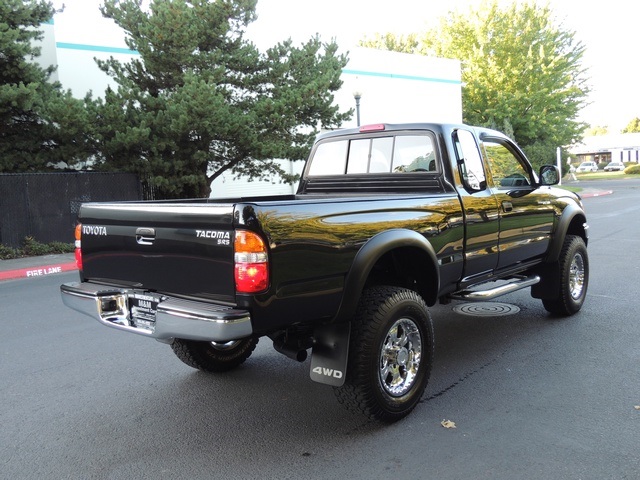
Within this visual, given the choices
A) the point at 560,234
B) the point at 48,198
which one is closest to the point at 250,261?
the point at 560,234

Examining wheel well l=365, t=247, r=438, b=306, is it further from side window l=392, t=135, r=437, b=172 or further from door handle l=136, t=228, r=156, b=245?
door handle l=136, t=228, r=156, b=245

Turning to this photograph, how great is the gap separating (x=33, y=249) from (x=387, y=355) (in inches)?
494

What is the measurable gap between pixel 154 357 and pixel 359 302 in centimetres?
250

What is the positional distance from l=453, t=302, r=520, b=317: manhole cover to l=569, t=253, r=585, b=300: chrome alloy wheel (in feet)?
2.12

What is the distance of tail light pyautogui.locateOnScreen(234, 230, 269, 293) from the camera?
121 inches

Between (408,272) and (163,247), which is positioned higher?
(163,247)

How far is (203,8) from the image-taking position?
15.6 meters

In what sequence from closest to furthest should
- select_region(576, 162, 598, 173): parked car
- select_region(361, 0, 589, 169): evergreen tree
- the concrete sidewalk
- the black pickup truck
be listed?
1. the black pickup truck
2. the concrete sidewalk
3. select_region(361, 0, 589, 169): evergreen tree
4. select_region(576, 162, 598, 173): parked car

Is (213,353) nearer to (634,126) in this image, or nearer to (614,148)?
(614,148)

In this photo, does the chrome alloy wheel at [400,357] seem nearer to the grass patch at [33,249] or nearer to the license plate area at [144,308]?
the license plate area at [144,308]

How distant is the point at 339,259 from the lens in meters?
3.49

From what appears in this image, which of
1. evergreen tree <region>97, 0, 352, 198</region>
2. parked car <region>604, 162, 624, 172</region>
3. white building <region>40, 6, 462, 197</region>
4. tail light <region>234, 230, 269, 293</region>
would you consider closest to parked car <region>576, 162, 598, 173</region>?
parked car <region>604, 162, 624, 172</region>

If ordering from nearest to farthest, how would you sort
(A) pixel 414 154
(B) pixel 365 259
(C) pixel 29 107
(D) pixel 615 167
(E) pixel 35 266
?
(B) pixel 365 259, (A) pixel 414 154, (E) pixel 35 266, (C) pixel 29 107, (D) pixel 615 167

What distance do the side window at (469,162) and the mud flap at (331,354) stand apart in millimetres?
1896
